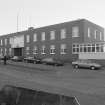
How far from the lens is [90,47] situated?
26672 millimetres

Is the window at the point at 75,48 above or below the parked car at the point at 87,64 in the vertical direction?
above

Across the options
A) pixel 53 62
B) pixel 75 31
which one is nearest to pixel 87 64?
pixel 53 62

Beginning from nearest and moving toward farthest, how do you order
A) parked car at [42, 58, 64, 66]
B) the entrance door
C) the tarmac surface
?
the tarmac surface, parked car at [42, 58, 64, 66], the entrance door

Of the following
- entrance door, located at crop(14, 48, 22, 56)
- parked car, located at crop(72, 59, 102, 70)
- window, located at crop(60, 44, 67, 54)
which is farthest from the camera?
entrance door, located at crop(14, 48, 22, 56)

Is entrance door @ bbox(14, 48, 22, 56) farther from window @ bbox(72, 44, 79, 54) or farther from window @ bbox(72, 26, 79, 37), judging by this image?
window @ bbox(72, 26, 79, 37)

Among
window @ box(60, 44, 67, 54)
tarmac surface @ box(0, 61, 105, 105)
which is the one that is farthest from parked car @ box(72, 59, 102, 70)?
window @ box(60, 44, 67, 54)

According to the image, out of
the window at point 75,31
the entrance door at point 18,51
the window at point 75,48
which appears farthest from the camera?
the entrance door at point 18,51

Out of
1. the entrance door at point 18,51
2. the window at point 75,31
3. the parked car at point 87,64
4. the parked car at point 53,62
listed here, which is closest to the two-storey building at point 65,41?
the window at point 75,31

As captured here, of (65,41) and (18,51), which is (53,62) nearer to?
(65,41)

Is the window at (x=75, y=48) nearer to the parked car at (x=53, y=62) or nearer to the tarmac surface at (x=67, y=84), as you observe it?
the parked car at (x=53, y=62)

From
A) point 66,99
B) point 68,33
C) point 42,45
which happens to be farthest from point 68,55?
point 66,99

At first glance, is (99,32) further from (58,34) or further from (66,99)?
(66,99)

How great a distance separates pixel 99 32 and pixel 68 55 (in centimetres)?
1261

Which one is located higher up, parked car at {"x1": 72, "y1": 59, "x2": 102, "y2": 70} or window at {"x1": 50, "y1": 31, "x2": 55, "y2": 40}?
window at {"x1": 50, "y1": 31, "x2": 55, "y2": 40}
